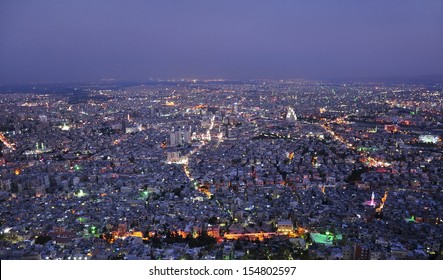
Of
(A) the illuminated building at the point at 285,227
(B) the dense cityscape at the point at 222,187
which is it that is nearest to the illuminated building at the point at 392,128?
(B) the dense cityscape at the point at 222,187

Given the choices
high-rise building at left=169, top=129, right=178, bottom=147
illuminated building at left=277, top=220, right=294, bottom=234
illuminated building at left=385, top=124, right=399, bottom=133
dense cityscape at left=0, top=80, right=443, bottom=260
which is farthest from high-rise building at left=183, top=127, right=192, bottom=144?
illuminated building at left=277, top=220, right=294, bottom=234

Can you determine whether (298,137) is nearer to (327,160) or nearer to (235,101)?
(327,160)

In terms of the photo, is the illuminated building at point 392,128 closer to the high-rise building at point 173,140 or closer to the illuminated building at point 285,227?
the high-rise building at point 173,140

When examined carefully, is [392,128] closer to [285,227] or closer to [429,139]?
[429,139]

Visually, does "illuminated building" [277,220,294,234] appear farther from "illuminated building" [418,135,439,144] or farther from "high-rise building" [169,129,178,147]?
"illuminated building" [418,135,439,144]

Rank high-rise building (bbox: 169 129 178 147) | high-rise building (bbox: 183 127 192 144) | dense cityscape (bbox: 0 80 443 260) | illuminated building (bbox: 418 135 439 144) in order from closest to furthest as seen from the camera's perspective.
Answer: dense cityscape (bbox: 0 80 443 260), illuminated building (bbox: 418 135 439 144), high-rise building (bbox: 169 129 178 147), high-rise building (bbox: 183 127 192 144)

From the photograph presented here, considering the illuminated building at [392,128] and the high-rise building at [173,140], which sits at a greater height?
the illuminated building at [392,128]

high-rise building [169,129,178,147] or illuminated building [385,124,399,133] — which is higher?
illuminated building [385,124,399,133]

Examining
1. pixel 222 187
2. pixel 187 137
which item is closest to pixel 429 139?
pixel 187 137
